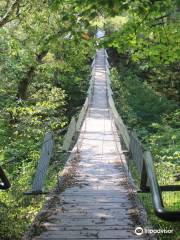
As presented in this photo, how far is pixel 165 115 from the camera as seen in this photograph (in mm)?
17578

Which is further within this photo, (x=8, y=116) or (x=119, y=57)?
(x=119, y=57)

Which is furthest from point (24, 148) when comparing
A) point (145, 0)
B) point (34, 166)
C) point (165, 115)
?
point (165, 115)

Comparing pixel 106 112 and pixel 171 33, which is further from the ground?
pixel 171 33

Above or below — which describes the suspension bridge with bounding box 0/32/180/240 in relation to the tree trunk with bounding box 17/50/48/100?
below

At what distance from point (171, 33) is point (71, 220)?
3.32 metres

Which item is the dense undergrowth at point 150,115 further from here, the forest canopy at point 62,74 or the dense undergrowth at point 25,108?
the dense undergrowth at point 25,108

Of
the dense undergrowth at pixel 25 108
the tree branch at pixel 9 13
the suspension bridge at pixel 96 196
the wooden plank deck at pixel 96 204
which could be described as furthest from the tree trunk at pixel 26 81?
the suspension bridge at pixel 96 196

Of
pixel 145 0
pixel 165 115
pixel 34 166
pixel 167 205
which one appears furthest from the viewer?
pixel 165 115

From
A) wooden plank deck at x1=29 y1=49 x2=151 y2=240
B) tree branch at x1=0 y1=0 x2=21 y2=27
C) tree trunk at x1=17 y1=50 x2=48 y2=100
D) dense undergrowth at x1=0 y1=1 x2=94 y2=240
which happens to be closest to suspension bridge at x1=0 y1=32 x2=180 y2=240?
wooden plank deck at x1=29 y1=49 x2=151 y2=240

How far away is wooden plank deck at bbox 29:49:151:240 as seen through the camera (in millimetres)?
4223

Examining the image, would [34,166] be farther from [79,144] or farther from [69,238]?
[69,238]

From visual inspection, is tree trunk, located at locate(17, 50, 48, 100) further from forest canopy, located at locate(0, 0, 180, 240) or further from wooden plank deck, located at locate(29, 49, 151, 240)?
wooden plank deck, located at locate(29, 49, 151, 240)

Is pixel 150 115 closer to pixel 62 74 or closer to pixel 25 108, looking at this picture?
pixel 62 74

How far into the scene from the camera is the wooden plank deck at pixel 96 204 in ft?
13.9
